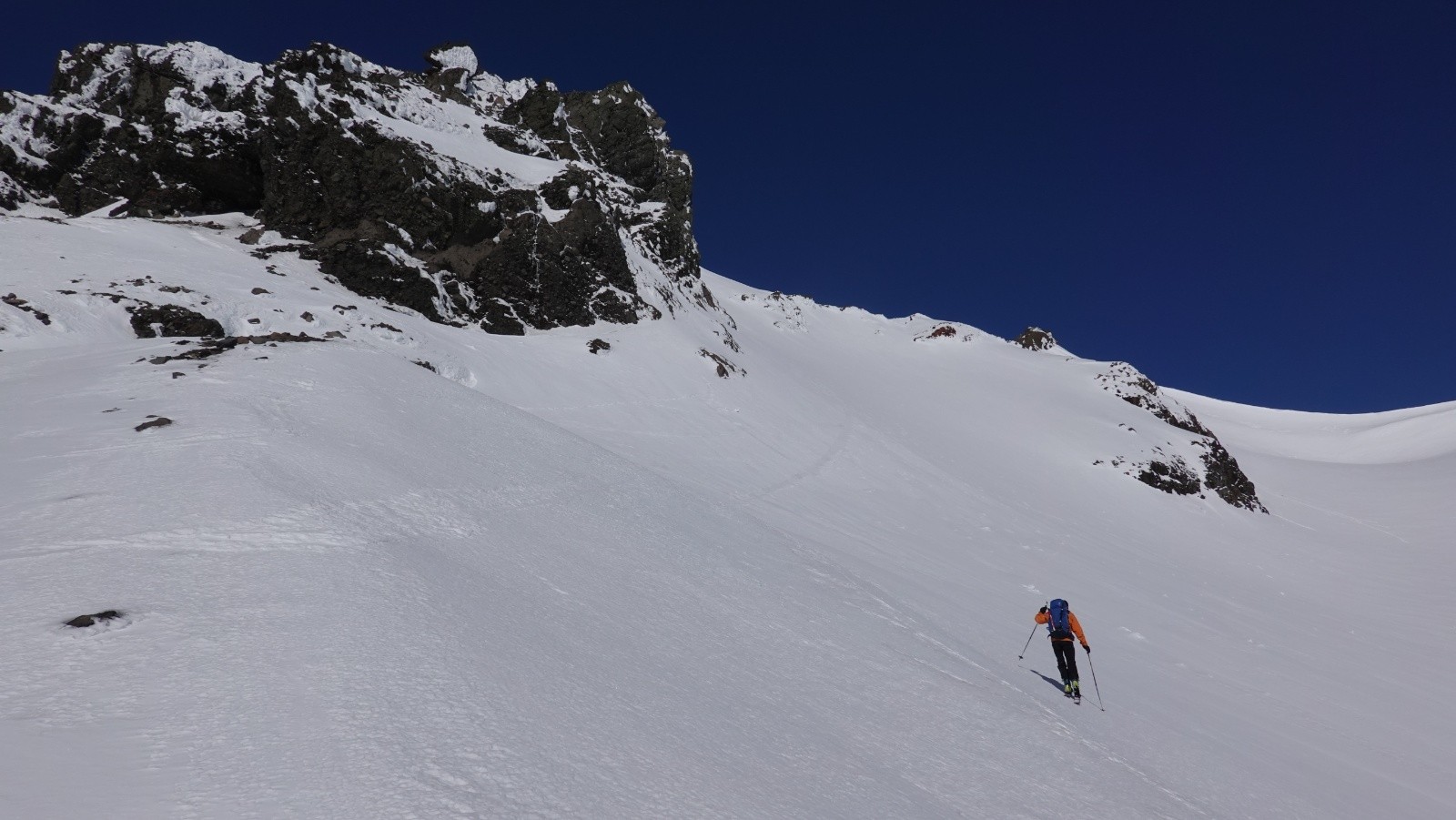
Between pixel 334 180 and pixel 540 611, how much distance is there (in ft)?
93.4

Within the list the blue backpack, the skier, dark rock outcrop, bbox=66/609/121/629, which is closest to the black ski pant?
the skier

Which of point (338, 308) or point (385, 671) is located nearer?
point (385, 671)

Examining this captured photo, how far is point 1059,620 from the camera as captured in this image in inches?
432

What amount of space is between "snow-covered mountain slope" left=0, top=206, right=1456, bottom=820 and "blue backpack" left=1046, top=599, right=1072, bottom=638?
1.06 m

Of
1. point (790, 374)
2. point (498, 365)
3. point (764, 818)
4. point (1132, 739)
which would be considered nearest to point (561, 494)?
point (764, 818)

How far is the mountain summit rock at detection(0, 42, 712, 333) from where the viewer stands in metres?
28.8

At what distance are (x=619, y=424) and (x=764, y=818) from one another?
19.2 m

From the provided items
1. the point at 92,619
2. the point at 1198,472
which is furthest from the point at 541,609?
the point at 1198,472

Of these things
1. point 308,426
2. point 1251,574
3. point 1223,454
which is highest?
point 1223,454

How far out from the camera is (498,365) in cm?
2422

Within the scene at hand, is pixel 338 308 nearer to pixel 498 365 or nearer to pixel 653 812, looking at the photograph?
A: pixel 498 365

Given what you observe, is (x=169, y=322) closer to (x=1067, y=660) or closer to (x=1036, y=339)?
(x=1067, y=660)

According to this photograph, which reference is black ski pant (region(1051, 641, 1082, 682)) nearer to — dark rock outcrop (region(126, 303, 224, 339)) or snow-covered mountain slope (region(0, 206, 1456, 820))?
snow-covered mountain slope (region(0, 206, 1456, 820))


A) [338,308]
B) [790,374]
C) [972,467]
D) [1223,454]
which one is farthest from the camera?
[1223,454]
